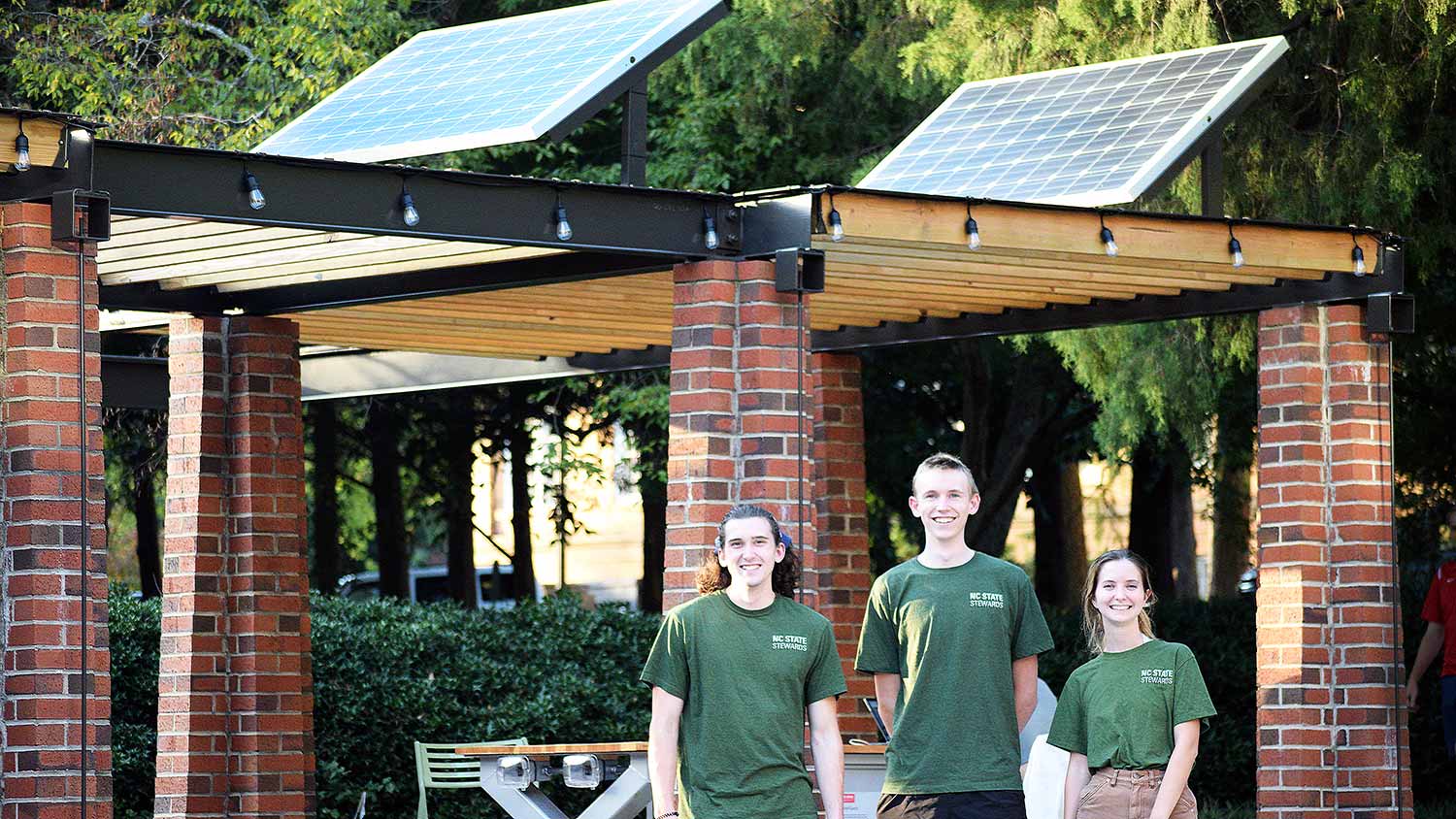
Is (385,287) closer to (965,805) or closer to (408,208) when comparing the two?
(408,208)

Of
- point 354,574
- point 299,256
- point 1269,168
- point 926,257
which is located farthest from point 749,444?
point 354,574

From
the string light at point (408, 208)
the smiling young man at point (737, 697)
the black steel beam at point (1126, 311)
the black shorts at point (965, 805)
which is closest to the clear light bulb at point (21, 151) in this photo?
the string light at point (408, 208)

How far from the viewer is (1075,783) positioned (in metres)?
5.79

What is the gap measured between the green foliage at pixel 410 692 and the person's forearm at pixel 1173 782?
283 inches

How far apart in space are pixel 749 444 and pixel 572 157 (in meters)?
10.1

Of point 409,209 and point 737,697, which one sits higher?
point 409,209

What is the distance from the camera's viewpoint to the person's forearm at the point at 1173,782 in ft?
18.6

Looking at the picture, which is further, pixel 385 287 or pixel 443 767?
pixel 443 767

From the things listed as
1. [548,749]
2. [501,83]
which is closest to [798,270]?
[501,83]

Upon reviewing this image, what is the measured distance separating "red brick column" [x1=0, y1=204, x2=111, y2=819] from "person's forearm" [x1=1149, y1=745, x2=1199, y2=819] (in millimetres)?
3214

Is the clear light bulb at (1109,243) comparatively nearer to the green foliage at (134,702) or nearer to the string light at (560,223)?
the string light at (560,223)

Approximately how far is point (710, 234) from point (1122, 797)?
3.22 metres

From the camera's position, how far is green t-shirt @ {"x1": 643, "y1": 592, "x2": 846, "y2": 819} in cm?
546

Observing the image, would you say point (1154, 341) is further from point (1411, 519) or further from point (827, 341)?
point (1411, 519)
